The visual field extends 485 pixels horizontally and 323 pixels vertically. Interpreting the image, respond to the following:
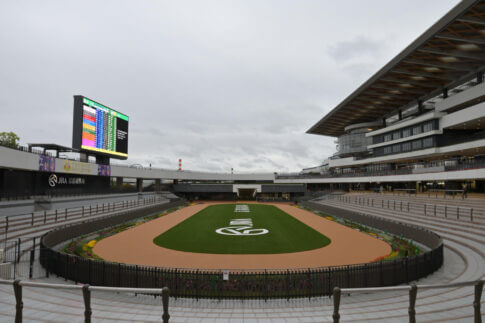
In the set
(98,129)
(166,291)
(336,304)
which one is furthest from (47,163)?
(336,304)

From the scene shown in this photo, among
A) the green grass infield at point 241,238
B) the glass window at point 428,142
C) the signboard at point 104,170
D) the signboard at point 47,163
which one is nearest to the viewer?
the green grass infield at point 241,238

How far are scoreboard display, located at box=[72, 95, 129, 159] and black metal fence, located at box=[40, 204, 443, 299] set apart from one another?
1191 inches

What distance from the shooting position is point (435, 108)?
52.0 meters

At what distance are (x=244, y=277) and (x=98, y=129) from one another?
41311 millimetres

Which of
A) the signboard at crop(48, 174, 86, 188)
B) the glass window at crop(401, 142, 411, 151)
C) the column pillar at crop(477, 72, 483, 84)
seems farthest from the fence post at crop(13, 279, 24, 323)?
the glass window at crop(401, 142, 411, 151)

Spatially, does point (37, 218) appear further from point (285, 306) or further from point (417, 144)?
point (417, 144)

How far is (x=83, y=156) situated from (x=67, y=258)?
3381 centimetres

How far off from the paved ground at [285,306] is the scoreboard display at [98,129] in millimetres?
31839

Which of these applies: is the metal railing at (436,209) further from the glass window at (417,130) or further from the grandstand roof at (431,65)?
the grandstand roof at (431,65)

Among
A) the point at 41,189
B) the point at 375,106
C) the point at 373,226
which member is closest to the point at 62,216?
the point at 41,189

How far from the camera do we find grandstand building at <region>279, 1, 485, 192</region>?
38031 mm

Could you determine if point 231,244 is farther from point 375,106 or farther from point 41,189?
point 375,106

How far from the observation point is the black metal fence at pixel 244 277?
12539 mm

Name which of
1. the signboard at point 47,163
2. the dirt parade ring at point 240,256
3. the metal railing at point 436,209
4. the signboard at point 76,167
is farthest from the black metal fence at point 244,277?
A: the signboard at point 76,167
